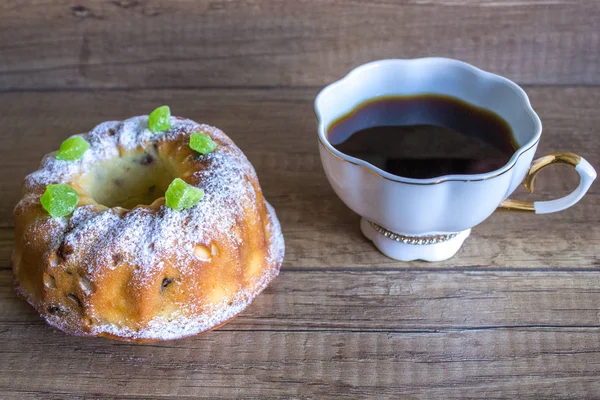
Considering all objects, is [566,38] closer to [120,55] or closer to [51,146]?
[120,55]

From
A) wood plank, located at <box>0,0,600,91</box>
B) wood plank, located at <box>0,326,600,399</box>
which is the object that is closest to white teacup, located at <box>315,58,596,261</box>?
wood plank, located at <box>0,326,600,399</box>

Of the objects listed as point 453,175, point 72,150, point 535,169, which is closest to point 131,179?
point 72,150

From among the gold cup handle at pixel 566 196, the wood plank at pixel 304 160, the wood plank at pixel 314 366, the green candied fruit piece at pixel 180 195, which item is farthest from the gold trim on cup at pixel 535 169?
the green candied fruit piece at pixel 180 195

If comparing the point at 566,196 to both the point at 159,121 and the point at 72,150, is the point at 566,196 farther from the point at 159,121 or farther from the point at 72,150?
the point at 72,150

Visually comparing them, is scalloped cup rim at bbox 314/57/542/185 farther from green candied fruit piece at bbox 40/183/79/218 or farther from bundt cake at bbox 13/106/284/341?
green candied fruit piece at bbox 40/183/79/218

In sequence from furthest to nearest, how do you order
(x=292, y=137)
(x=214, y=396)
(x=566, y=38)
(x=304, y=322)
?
(x=566, y=38) < (x=292, y=137) < (x=304, y=322) < (x=214, y=396)

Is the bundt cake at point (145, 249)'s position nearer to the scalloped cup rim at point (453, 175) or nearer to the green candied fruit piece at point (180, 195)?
the green candied fruit piece at point (180, 195)

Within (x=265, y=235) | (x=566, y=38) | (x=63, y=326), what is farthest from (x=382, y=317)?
(x=566, y=38)

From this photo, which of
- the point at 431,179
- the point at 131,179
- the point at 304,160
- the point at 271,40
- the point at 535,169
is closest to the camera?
the point at 431,179
